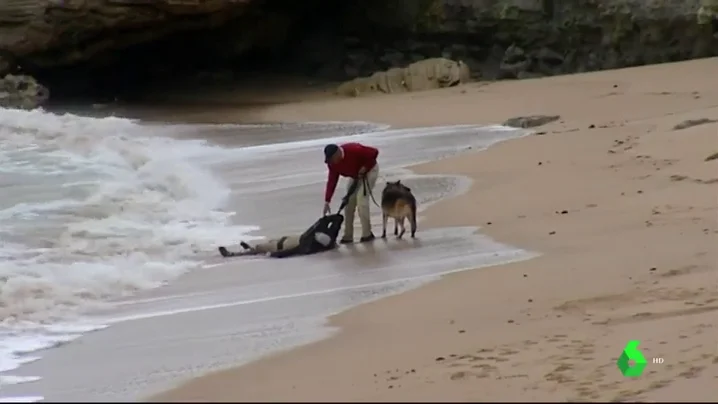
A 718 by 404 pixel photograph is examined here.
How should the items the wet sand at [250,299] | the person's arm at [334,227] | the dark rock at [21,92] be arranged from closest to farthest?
the wet sand at [250,299] → the person's arm at [334,227] → the dark rock at [21,92]

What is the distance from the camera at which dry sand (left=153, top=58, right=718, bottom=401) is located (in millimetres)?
3631

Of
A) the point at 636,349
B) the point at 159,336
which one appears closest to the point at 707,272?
the point at 636,349

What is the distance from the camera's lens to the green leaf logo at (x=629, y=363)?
366cm

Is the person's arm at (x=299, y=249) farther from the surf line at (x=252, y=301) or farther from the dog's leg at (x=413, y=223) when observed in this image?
the surf line at (x=252, y=301)

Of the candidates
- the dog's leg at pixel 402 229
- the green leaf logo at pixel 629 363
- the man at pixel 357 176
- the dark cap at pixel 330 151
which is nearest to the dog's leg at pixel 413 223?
the dog's leg at pixel 402 229

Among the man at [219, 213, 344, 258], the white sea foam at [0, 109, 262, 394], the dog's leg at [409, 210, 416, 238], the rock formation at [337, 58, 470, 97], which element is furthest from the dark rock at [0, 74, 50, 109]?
the dog's leg at [409, 210, 416, 238]

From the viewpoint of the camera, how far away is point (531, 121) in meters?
13.6

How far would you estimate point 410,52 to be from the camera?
24.0 meters

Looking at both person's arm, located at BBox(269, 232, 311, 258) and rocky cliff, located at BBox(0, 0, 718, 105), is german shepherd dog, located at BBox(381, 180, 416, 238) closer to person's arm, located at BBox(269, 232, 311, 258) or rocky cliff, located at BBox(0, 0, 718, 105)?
person's arm, located at BBox(269, 232, 311, 258)

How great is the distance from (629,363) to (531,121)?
1007cm

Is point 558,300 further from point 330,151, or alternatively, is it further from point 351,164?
point 351,164

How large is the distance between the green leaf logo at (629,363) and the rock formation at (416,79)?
16.3 m

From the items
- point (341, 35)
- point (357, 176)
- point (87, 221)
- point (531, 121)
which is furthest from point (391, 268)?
point (341, 35)

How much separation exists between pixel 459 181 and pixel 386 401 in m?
7.82
